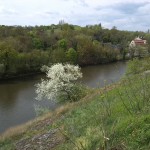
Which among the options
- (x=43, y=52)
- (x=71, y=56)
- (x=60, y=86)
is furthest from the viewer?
(x=71, y=56)

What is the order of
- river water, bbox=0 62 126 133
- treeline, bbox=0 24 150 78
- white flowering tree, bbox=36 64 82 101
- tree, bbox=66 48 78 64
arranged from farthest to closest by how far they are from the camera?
tree, bbox=66 48 78 64 → treeline, bbox=0 24 150 78 → river water, bbox=0 62 126 133 → white flowering tree, bbox=36 64 82 101

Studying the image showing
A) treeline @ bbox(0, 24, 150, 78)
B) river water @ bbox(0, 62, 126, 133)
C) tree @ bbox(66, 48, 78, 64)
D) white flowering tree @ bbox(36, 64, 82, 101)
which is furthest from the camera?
tree @ bbox(66, 48, 78, 64)

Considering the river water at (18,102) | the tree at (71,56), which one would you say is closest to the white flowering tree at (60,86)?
the river water at (18,102)

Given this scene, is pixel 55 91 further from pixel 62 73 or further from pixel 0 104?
pixel 0 104

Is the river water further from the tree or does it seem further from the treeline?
the tree

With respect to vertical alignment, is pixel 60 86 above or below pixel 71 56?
below

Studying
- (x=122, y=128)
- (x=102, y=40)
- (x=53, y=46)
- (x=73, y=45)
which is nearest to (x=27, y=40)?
(x=53, y=46)

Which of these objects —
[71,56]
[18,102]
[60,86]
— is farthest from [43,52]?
[60,86]

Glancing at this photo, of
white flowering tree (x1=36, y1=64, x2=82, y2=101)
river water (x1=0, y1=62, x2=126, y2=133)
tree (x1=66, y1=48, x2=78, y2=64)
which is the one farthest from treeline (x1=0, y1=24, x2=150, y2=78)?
white flowering tree (x1=36, y1=64, x2=82, y2=101)

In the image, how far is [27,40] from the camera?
281 feet

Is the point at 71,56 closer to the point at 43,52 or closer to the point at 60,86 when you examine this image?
the point at 43,52

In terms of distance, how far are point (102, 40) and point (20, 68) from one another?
204ft

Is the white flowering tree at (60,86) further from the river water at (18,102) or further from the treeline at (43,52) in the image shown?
the treeline at (43,52)

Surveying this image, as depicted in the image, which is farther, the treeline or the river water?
the treeline
